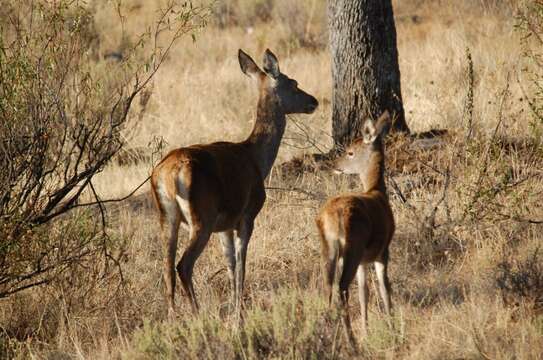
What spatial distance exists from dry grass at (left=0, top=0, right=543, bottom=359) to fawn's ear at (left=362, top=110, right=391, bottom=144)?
808mm

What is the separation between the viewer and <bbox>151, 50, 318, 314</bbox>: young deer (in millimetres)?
7555

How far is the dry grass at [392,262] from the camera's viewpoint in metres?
6.39

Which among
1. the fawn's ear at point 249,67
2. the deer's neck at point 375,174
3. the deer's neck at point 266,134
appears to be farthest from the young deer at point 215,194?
the deer's neck at point 375,174

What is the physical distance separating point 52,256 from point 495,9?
1154 centimetres

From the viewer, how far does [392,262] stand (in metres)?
8.91

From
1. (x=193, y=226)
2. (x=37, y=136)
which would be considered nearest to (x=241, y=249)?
(x=193, y=226)

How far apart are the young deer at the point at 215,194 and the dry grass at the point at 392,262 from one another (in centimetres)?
35

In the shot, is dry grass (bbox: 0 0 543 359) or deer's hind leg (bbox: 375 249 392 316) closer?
dry grass (bbox: 0 0 543 359)

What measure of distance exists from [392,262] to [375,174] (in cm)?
91

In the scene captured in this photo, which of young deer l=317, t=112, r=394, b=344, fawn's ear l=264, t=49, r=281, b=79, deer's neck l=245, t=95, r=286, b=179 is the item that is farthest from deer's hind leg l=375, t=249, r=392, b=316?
fawn's ear l=264, t=49, r=281, b=79

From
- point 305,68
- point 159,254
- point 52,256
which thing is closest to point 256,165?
point 159,254

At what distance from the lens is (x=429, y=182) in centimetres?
1028

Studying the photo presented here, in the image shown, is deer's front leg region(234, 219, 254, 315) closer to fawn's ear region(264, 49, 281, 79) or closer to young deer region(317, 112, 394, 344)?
young deer region(317, 112, 394, 344)

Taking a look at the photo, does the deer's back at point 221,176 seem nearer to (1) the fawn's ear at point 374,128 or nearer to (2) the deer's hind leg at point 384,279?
(1) the fawn's ear at point 374,128
